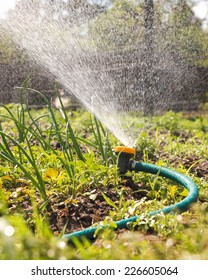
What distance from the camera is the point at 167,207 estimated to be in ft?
6.84

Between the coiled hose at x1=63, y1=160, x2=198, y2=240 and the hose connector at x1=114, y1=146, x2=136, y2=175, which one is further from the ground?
the hose connector at x1=114, y1=146, x2=136, y2=175

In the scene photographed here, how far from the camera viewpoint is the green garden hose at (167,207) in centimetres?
188

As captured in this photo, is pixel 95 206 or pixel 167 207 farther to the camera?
pixel 95 206

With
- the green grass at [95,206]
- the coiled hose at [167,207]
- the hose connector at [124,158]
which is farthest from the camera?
the hose connector at [124,158]

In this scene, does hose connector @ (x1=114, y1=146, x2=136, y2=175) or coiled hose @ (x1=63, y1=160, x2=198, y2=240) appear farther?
hose connector @ (x1=114, y1=146, x2=136, y2=175)

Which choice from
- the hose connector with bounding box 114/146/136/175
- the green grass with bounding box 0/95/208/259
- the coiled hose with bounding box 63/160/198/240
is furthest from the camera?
the hose connector with bounding box 114/146/136/175

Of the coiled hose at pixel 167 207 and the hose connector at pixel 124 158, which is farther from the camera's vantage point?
the hose connector at pixel 124 158

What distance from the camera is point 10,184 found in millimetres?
2637

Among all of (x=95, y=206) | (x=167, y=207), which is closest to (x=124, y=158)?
(x=95, y=206)

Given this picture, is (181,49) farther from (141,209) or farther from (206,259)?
(206,259)

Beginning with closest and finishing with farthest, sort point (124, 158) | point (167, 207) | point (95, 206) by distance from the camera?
point (167, 207), point (95, 206), point (124, 158)

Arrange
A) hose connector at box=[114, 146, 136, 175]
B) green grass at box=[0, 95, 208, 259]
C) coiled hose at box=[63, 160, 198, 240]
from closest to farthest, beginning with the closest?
1. green grass at box=[0, 95, 208, 259]
2. coiled hose at box=[63, 160, 198, 240]
3. hose connector at box=[114, 146, 136, 175]

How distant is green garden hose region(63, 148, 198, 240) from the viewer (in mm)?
1878

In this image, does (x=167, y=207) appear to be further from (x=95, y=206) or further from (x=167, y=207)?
(x=95, y=206)
